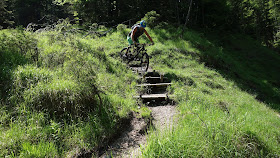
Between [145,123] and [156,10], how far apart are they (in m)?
19.5

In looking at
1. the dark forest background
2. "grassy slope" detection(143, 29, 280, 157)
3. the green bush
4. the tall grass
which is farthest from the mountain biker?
the dark forest background

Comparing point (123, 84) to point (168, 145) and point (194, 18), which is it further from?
point (194, 18)

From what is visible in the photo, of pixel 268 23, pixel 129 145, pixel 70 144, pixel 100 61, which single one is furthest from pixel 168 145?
pixel 268 23

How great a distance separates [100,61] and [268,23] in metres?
37.5

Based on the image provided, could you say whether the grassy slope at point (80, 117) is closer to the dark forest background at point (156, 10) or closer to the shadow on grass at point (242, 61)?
the shadow on grass at point (242, 61)

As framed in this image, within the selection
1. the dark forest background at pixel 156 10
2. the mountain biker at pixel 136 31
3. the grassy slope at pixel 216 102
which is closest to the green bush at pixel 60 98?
the grassy slope at pixel 216 102

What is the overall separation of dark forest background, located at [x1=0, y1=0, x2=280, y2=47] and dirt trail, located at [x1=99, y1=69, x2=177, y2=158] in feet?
31.5

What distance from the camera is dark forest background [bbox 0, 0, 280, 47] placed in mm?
18938

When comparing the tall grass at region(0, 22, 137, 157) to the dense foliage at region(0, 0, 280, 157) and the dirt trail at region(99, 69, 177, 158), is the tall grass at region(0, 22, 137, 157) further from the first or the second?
the dirt trail at region(99, 69, 177, 158)

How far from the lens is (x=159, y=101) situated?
20.4 feet

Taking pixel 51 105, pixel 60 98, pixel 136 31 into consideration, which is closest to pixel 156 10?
pixel 136 31

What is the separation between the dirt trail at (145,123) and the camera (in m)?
3.65

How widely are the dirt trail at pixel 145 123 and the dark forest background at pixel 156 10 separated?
9.59 m

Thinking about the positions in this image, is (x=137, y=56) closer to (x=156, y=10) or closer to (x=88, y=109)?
(x=88, y=109)
